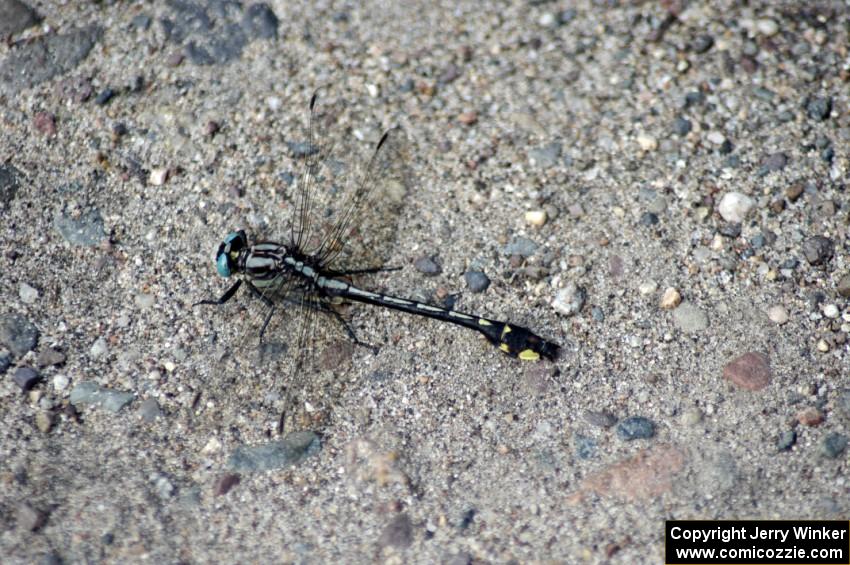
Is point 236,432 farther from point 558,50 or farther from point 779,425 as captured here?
point 558,50

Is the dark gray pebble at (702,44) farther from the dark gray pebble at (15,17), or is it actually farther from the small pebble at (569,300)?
the dark gray pebble at (15,17)

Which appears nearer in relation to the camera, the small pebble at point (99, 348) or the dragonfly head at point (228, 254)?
the small pebble at point (99, 348)

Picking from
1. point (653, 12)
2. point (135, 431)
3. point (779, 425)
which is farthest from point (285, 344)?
point (653, 12)

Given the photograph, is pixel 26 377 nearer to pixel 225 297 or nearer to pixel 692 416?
Answer: pixel 225 297

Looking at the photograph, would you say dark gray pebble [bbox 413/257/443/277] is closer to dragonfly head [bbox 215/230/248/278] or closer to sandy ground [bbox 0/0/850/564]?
sandy ground [bbox 0/0/850/564]

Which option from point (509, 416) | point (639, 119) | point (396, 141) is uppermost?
point (396, 141)

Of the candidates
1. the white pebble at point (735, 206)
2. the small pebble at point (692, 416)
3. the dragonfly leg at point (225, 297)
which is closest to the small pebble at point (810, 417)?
the small pebble at point (692, 416)
